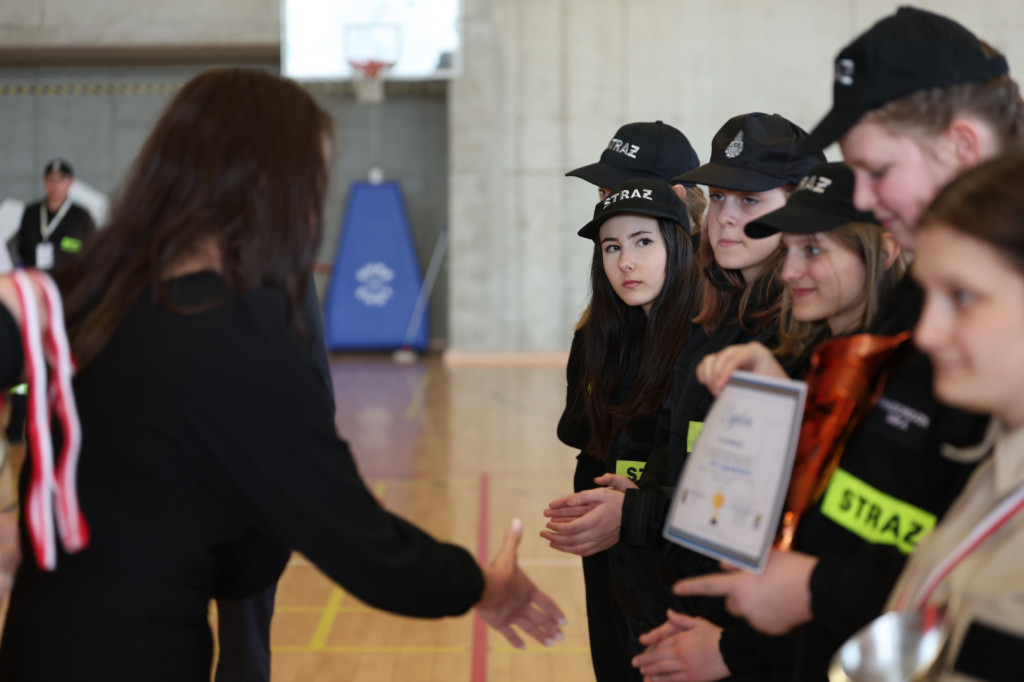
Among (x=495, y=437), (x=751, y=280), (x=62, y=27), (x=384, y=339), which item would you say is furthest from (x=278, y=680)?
(x=62, y=27)

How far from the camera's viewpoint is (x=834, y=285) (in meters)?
1.67

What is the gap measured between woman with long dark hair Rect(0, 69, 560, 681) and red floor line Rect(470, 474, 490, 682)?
2205 millimetres

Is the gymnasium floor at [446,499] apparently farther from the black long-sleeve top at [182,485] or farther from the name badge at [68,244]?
the name badge at [68,244]

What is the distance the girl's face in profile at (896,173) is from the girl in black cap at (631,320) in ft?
3.42

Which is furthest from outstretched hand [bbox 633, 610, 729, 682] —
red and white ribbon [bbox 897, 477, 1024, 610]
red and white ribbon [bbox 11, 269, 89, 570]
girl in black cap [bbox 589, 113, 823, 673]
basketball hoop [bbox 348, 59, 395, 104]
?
basketball hoop [bbox 348, 59, 395, 104]

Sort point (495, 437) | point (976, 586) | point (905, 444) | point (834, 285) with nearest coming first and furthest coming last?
point (976, 586) → point (905, 444) → point (834, 285) → point (495, 437)

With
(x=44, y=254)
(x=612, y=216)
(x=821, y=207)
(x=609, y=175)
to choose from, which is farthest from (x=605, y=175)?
(x=44, y=254)

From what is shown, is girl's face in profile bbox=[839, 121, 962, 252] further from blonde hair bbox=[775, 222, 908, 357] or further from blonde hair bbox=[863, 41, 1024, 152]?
blonde hair bbox=[775, 222, 908, 357]

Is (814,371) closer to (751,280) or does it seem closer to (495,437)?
(751,280)

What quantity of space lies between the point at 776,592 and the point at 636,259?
4.03ft

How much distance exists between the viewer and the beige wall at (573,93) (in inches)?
441

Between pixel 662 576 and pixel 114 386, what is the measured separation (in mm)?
1271

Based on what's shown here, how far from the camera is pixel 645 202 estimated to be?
93.3 inches

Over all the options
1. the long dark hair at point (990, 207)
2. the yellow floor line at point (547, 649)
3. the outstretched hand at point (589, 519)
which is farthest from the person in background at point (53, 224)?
the long dark hair at point (990, 207)
